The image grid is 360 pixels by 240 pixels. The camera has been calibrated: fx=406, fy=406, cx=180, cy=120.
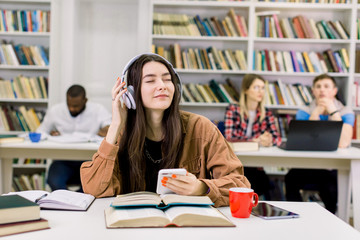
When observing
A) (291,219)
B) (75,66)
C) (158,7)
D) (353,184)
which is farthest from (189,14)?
(291,219)

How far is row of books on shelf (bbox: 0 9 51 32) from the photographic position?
4238 mm

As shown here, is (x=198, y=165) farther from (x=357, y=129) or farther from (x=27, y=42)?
(x=27, y=42)

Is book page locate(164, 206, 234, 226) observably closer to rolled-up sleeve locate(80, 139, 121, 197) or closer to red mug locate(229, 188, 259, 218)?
red mug locate(229, 188, 259, 218)

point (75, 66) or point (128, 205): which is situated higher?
point (75, 66)

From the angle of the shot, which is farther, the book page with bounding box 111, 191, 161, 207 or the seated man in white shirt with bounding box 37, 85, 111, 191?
the seated man in white shirt with bounding box 37, 85, 111, 191

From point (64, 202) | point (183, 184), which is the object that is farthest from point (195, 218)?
point (64, 202)

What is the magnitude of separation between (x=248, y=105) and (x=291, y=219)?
233 centimetres

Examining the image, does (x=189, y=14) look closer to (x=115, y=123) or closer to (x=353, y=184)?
(x=353, y=184)

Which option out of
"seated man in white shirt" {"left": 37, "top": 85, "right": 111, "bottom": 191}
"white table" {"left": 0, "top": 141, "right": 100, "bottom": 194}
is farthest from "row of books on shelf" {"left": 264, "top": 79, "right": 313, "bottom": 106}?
"white table" {"left": 0, "top": 141, "right": 100, "bottom": 194}

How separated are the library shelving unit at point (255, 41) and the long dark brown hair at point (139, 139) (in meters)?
2.49

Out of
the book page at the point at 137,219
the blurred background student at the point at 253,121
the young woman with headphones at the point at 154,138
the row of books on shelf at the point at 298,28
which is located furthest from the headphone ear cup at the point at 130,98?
the row of books on shelf at the point at 298,28

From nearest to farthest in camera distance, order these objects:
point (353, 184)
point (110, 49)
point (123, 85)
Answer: point (123, 85)
point (353, 184)
point (110, 49)

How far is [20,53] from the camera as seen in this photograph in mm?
4266

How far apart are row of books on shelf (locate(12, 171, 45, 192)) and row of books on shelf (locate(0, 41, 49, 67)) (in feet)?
3.86
